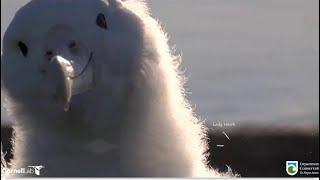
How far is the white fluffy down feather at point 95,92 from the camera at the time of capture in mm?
2596

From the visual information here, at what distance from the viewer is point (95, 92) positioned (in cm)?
262

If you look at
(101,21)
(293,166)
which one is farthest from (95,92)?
(293,166)

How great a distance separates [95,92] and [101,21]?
0.24m

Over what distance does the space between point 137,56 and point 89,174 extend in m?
0.45

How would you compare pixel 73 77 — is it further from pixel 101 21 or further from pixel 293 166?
pixel 293 166

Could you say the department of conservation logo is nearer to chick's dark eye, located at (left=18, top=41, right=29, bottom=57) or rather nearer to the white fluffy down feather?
the white fluffy down feather

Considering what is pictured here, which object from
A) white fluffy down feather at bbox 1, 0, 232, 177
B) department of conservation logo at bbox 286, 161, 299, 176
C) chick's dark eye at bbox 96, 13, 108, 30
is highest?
chick's dark eye at bbox 96, 13, 108, 30

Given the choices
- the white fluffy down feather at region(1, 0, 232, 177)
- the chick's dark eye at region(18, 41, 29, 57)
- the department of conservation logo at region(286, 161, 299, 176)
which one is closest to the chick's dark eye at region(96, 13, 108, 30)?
the white fluffy down feather at region(1, 0, 232, 177)

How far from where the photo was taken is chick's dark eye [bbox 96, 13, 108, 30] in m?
→ 2.66

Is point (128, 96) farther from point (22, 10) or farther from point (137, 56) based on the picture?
point (22, 10)

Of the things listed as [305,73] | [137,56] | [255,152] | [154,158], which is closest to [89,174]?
[154,158]

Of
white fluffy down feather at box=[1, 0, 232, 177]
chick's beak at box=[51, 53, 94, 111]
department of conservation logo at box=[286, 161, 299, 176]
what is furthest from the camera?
department of conservation logo at box=[286, 161, 299, 176]

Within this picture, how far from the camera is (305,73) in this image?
3.08 metres

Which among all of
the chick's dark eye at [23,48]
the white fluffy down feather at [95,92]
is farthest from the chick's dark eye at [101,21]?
the chick's dark eye at [23,48]
